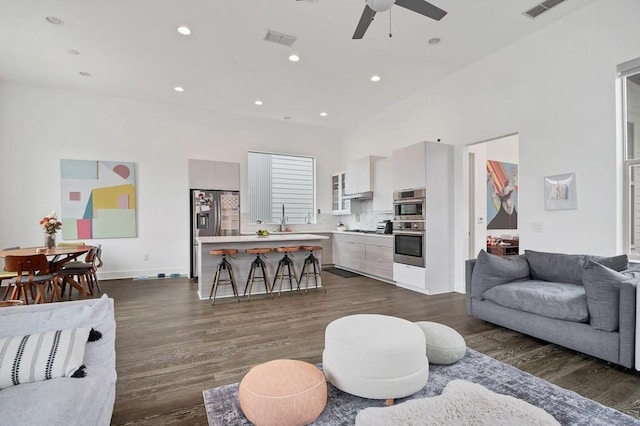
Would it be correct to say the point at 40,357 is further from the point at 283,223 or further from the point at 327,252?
the point at 327,252

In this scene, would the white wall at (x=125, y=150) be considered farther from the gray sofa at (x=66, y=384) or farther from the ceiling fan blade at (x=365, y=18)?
the gray sofa at (x=66, y=384)

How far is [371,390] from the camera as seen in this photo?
201 centimetres

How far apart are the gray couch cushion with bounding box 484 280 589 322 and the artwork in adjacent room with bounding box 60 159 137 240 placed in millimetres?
6580

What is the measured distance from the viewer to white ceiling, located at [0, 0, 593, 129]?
3.63m

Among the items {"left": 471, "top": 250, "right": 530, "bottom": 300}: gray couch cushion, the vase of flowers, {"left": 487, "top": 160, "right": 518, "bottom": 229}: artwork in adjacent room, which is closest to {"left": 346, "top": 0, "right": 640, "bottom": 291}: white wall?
{"left": 471, "top": 250, "right": 530, "bottom": 300}: gray couch cushion

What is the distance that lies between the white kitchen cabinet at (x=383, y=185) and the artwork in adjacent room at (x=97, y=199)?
16.5 feet

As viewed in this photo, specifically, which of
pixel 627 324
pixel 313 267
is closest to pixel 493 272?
pixel 627 324

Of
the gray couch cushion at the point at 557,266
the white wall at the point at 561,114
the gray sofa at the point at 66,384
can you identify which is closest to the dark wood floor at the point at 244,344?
the gray sofa at the point at 66,384

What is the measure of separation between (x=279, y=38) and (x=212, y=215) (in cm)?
389

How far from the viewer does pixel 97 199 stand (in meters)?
6.28

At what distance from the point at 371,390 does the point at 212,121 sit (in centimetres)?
674

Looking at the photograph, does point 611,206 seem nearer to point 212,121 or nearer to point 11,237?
point 212,121

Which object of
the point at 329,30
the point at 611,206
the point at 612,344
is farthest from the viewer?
the point at 329,30

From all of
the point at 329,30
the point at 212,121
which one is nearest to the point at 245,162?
the point at 212,121
